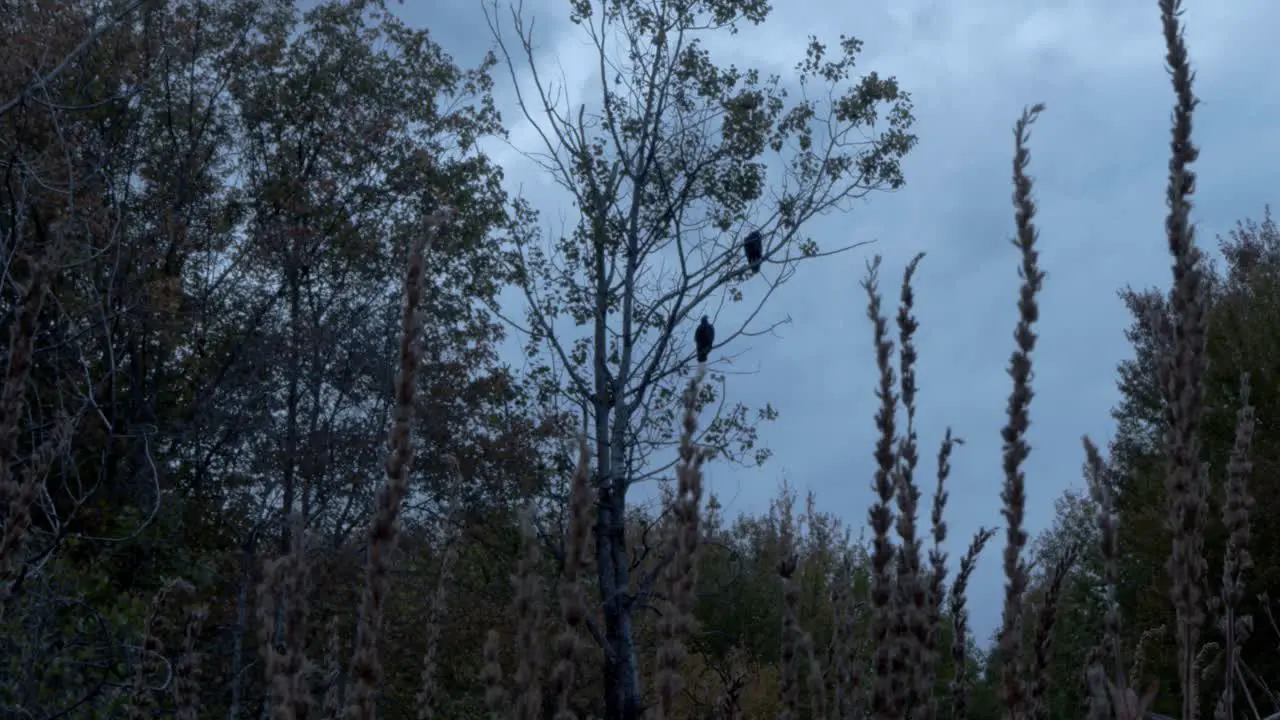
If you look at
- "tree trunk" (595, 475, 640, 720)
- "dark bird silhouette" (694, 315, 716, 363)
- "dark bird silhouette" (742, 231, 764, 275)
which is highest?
"dark bird silhouette" (742, 231, 764, 275)

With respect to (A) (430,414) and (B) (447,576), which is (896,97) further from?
(B) (447,576)

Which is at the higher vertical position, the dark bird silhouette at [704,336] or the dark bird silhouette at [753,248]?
the dark bird silhouette at [753,248]

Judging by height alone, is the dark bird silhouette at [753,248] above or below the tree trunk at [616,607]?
above

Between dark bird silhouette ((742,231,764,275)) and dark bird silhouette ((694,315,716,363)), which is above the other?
dark bird silhouette ((742,231,764,275))

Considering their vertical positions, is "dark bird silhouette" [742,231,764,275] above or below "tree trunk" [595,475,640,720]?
above

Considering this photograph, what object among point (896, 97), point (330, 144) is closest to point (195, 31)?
point (330, 144)

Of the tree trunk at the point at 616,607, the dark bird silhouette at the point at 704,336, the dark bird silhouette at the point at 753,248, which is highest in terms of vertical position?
the dark bird silhouette at the point at 753,248

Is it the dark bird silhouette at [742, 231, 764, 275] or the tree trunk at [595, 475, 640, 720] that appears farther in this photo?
the dark bird silhouette at [742, 231, 764, 275]

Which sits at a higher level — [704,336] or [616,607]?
[704,336]

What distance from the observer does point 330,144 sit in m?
24.4

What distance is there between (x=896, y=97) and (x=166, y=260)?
529 inches

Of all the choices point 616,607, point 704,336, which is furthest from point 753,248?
point 616,607

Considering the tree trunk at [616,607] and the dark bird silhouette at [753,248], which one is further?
the dark bird silhouette at [753,248]

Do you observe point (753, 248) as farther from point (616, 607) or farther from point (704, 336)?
point (616, 607)
